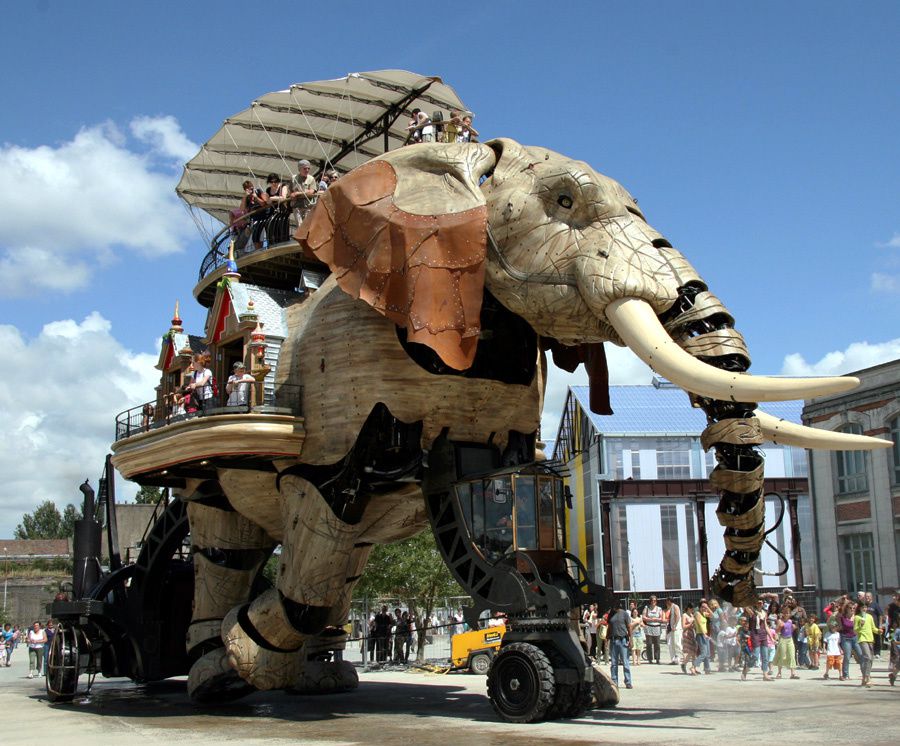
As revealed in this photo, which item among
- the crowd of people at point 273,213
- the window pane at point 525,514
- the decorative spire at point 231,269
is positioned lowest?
the window pane at point 525,514

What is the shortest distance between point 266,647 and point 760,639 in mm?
10120

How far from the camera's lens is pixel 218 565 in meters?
13.0

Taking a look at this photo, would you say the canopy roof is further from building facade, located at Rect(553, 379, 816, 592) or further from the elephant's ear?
building facade, located at Rect(553, 379, 816, 592)

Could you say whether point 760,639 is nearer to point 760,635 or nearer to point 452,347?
point 760,635

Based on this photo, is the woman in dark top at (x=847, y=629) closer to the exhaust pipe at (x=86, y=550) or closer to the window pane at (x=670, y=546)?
the exhaust pipe at (x=86, y=550)

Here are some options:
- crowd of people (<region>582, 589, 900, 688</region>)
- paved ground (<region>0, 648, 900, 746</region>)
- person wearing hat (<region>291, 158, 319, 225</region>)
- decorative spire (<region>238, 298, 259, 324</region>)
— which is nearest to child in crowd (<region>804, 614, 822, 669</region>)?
crowd of people (<region>582, 589, 900, 688</region>)

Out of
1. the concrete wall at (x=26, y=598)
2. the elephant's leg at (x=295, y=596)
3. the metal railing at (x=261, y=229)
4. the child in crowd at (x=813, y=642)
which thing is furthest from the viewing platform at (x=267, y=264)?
the concrete wall at (x=26, y=598)

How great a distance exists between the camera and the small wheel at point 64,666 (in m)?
13.3

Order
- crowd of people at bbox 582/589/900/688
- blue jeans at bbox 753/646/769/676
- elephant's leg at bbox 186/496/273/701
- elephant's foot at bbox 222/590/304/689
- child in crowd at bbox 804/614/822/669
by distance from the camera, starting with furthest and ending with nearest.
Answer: child in crowd at bbox 804/614/822/669, blue jeans at bbox 753/646/769/676, crowd of people at bbox 582/589/900/688, elephant's leg at bbox 186/496/273/701, elephant's foot at bbox 222/590/304/689

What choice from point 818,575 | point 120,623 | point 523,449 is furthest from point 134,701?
point 818,575

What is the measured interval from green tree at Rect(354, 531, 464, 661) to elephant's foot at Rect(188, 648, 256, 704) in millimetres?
11609

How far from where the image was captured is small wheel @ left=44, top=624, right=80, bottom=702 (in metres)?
13.3

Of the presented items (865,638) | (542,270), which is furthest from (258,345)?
(865,638)

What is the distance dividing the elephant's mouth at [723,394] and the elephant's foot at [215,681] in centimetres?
569
